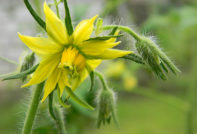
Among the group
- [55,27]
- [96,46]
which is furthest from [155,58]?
[55,27]

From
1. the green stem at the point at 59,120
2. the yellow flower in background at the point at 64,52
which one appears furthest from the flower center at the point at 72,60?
the green stem at the point at 59,120

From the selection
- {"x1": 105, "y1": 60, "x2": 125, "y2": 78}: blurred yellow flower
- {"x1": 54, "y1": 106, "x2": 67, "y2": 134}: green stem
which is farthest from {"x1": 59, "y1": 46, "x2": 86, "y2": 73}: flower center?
{"x1": 105, "y1": 60, "x2": 125, "y2": 78}: blurred yellow flower

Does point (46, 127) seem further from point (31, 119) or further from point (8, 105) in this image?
point (8, 105)

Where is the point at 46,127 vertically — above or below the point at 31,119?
above

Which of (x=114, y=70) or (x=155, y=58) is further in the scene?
→ (x=114, y=70)

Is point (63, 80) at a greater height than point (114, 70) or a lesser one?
lesser

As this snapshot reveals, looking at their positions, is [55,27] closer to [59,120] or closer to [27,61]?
[27,61]

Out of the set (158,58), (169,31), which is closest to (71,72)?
(158,58)
